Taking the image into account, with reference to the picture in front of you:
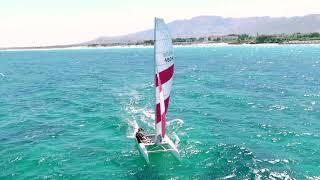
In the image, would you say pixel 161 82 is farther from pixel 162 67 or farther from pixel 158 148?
pixel 158 148

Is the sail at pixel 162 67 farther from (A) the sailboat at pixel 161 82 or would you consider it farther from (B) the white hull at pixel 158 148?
(B) the white hull at pixel 158 148

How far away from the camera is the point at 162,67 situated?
3969cm

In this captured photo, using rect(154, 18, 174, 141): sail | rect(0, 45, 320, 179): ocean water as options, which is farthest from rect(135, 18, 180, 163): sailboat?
rect(0, 45, 320, 179): ocean water

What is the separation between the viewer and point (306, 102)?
229 feet

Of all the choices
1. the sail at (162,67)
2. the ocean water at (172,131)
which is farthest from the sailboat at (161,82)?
the ocean water at (172,131)

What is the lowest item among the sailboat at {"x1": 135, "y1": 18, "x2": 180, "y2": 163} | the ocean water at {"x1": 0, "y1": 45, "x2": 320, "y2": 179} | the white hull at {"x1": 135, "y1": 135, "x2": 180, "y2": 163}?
the ocean water at {"x1": 0, "y1": 45, "x2": 320, "y2": 179}

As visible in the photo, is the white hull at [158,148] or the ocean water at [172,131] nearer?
the ocean water at [172,131]

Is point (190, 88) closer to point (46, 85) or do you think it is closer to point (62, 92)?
point (62, 92)

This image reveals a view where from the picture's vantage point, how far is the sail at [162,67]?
38.2 meters

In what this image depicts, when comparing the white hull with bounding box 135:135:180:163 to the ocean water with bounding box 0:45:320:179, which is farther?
the white hull with bounding box 135:135:180:163

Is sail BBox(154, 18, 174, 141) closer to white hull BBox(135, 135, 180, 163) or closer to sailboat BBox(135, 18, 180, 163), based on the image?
→ sailboat BBox(135, 18, 180, 163)

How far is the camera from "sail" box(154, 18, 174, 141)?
38.2 m

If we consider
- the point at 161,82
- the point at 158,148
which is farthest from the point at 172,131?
the point at 161,82

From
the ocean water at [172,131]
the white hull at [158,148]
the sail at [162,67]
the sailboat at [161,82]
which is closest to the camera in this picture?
the sail at [162,67]
